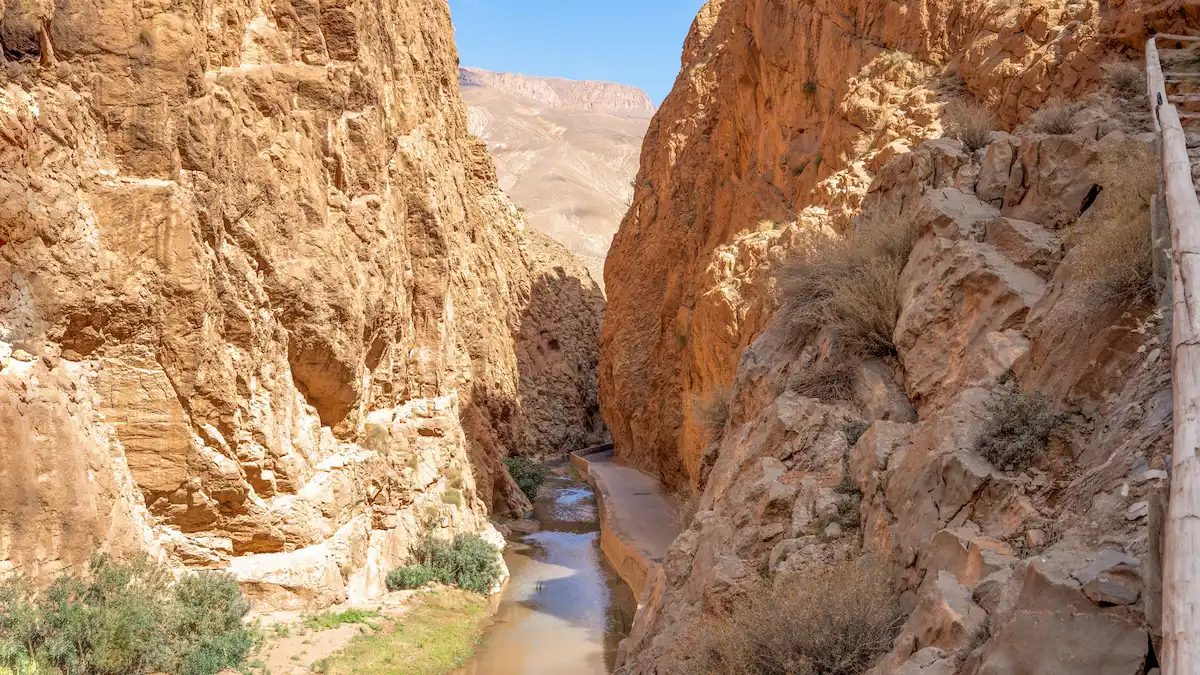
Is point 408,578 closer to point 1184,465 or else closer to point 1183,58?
point 1183,58

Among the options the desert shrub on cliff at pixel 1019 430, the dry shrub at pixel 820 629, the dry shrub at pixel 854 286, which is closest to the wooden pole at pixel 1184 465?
the desert shrub on cliff at pixel 1019 430

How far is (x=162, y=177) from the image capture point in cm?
1334

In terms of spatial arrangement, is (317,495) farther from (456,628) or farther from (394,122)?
(394,122)

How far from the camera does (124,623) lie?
1104 centimetres

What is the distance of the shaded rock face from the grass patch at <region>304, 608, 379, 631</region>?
698cm

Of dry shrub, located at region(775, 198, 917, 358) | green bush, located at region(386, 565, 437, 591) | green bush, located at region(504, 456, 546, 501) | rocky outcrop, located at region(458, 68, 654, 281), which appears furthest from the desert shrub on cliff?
rocky outcrop, located at region(458, 68, 654, 281)

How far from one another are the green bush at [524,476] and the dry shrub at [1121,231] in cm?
2859

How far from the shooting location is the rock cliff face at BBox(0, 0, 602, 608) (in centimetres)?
1166

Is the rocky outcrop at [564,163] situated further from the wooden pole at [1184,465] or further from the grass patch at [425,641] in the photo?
the wooden pole at [1184,465]

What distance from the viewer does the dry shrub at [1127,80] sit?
9.45 meters

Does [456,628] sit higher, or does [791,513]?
[791,513]

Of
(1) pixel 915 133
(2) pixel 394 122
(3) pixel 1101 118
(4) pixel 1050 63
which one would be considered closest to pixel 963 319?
(3) pixel 1101 118

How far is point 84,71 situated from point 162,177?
1895 mm

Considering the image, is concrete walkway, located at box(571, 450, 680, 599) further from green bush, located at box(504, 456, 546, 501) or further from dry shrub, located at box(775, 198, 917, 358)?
dry shrub, located at box(775, 198, 917, 358)
